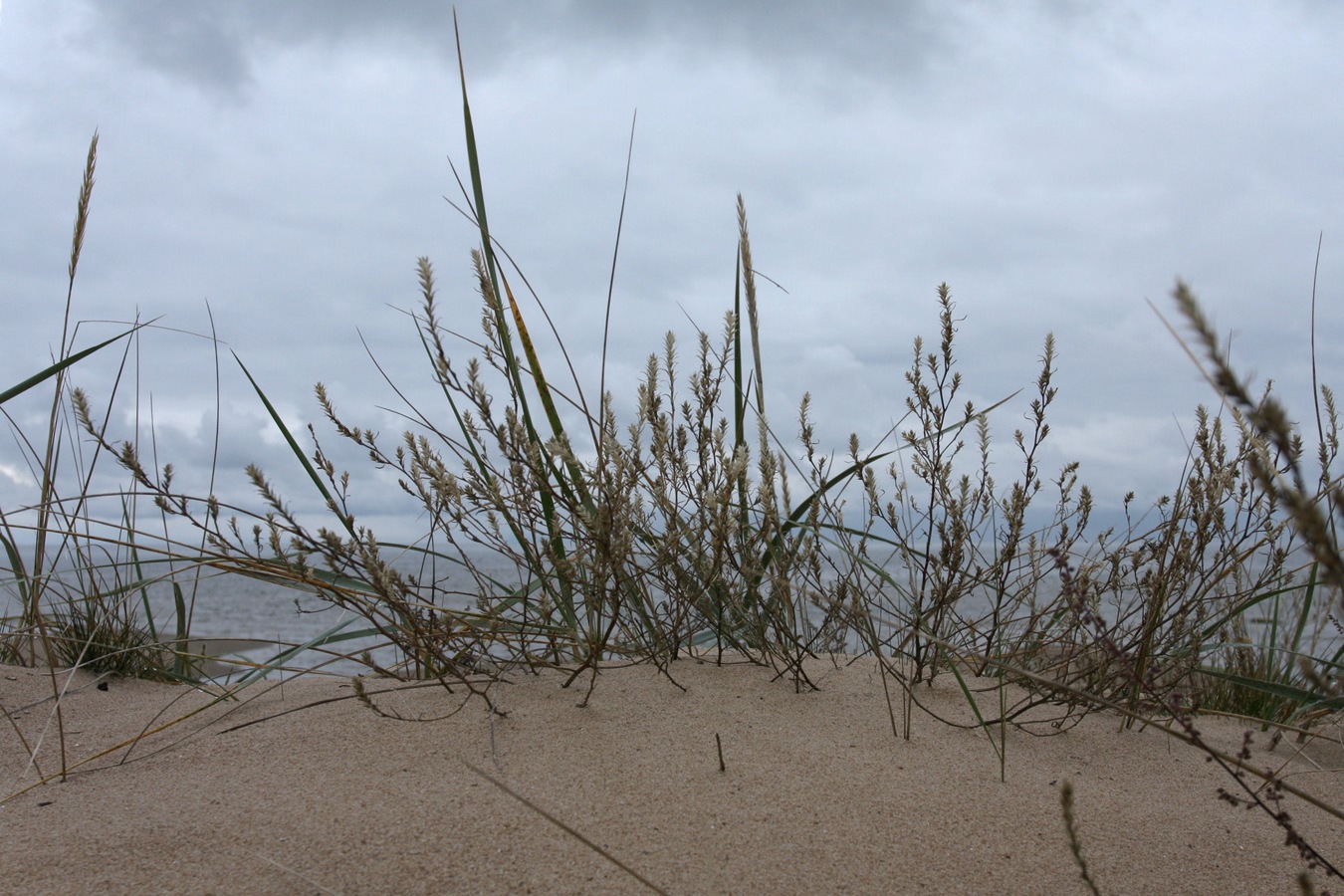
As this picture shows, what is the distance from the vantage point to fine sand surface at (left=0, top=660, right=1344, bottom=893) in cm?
156

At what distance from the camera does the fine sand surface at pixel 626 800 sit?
1.56m

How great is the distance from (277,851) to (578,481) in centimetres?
102

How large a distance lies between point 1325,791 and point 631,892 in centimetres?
181

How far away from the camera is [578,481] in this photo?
2.26 m

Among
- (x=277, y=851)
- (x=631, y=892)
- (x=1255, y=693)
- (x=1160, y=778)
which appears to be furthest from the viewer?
(x=1255, y=693)

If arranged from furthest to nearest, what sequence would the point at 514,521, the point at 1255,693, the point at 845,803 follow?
1. the point at 1255,693
2. the point at 514,521
3. the point at 845,803

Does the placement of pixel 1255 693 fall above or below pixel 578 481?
below

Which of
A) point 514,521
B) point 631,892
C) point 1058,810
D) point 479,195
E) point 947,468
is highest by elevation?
point 479,195

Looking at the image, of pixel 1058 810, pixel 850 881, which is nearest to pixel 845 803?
pixel 850 881

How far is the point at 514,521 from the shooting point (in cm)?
246

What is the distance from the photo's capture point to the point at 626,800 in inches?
70.1

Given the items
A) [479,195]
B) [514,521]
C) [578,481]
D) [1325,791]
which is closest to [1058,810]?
[1325,791]

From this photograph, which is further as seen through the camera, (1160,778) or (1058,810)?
(1160,778)

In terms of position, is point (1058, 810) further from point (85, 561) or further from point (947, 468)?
point (85, 561)
